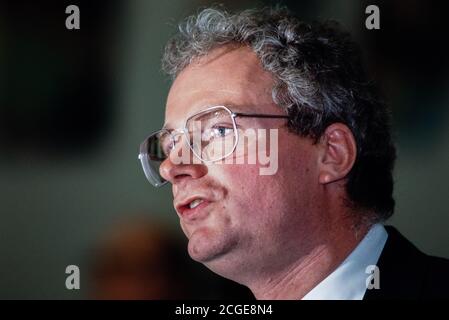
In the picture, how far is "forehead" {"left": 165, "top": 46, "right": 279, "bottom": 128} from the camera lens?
1383 mm

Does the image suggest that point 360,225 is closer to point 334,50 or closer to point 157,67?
point 334,50

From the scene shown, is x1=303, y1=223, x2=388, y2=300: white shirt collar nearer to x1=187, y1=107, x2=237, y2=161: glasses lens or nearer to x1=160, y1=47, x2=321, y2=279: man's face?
x1=160, y1=47, x2=321, y2=279: man's face

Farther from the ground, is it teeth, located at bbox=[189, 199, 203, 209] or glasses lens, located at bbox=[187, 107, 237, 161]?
glasses lens, located at bbox=[187, 107, 237, 161]

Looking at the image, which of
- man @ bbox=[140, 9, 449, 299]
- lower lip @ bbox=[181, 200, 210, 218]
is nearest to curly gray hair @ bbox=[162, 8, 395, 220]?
man @ bbox=[140, 9, 449, 299]

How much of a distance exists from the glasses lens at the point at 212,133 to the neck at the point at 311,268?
271 millimetres

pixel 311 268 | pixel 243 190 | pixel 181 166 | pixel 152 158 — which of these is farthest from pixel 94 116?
pixel 311 268

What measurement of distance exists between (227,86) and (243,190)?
21 cm

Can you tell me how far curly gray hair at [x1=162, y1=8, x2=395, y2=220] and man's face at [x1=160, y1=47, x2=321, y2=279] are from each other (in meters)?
0.03

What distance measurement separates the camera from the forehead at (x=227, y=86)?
1383 mm

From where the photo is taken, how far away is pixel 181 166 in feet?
4.58

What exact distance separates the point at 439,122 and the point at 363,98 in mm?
254

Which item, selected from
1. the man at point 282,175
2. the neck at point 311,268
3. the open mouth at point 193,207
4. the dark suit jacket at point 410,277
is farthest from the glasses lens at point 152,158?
the dark suit jacket at point 410,277
